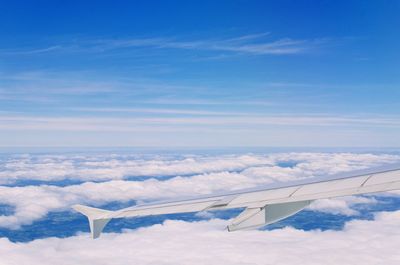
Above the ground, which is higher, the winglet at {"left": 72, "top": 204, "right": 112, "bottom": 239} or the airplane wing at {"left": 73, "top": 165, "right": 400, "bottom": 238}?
the airplane wing at {"left": 73, "top": 165, "right": 400, "bottom": 238}

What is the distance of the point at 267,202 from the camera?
7.40 metres

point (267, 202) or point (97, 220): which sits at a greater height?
point (267, 202)

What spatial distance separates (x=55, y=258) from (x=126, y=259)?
27.0m

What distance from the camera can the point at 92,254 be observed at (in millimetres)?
133750

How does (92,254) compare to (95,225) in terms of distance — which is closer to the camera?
(95,225)

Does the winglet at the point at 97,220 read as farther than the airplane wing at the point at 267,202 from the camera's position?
Yes

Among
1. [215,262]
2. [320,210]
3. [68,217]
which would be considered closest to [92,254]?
[215,262]

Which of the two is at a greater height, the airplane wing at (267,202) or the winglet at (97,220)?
the airplane wing at (267,202)

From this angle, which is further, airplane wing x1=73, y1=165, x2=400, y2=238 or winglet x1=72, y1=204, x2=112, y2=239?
winglet x1=72, y1=204, x2=112, y2=239

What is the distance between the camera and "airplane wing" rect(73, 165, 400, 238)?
6.84m

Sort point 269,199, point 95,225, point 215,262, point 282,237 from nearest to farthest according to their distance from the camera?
point 269,199, point 95,225, point 215,262, point 282,237

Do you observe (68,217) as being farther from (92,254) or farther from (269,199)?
(269,199)

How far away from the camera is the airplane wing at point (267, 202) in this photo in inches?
269

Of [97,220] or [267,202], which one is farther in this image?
[97,220]
